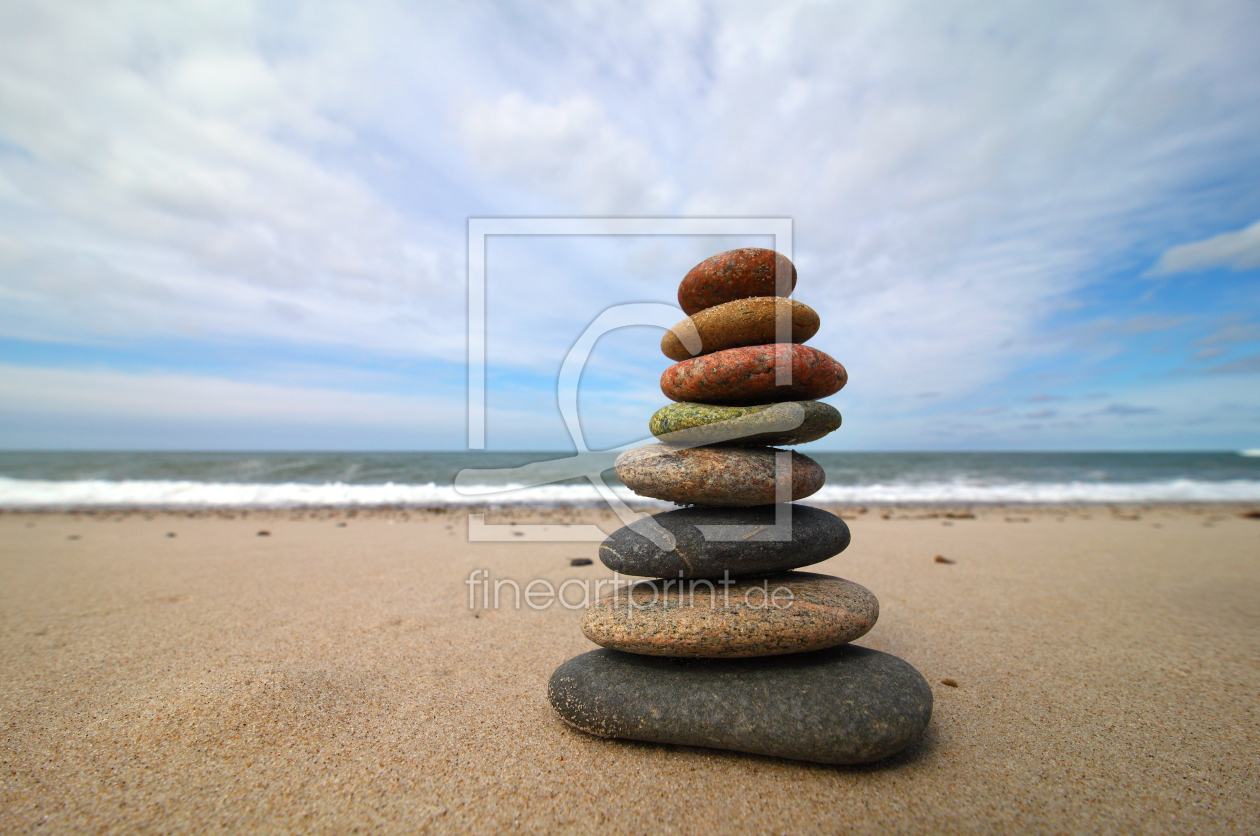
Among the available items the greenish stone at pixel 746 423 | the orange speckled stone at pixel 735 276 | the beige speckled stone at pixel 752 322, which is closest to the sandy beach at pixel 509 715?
the greenish stone at pixel 746 423

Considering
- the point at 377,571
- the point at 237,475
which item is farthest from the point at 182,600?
the point at 237,475

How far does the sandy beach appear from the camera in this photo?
2334 mm

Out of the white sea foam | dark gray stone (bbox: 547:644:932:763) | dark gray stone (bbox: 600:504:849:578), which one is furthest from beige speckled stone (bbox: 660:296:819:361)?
the white sea foam

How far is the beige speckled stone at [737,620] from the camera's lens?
294 centimetres

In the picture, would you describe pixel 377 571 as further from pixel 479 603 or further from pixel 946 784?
pixel 946 784

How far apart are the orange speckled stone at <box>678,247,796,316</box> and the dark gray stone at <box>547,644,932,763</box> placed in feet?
8.27

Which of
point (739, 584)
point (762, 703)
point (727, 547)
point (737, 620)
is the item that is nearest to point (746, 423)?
point (727, 547)

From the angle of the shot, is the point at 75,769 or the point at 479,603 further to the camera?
the point at 479,603

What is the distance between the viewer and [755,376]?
3.40 m

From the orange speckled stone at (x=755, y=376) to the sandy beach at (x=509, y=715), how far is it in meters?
2.18

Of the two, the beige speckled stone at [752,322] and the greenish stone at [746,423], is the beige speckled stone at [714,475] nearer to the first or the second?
the greenish stone at [746,423]

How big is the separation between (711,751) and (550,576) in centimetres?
419

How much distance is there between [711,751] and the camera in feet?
9.29

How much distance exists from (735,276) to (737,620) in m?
2.36
